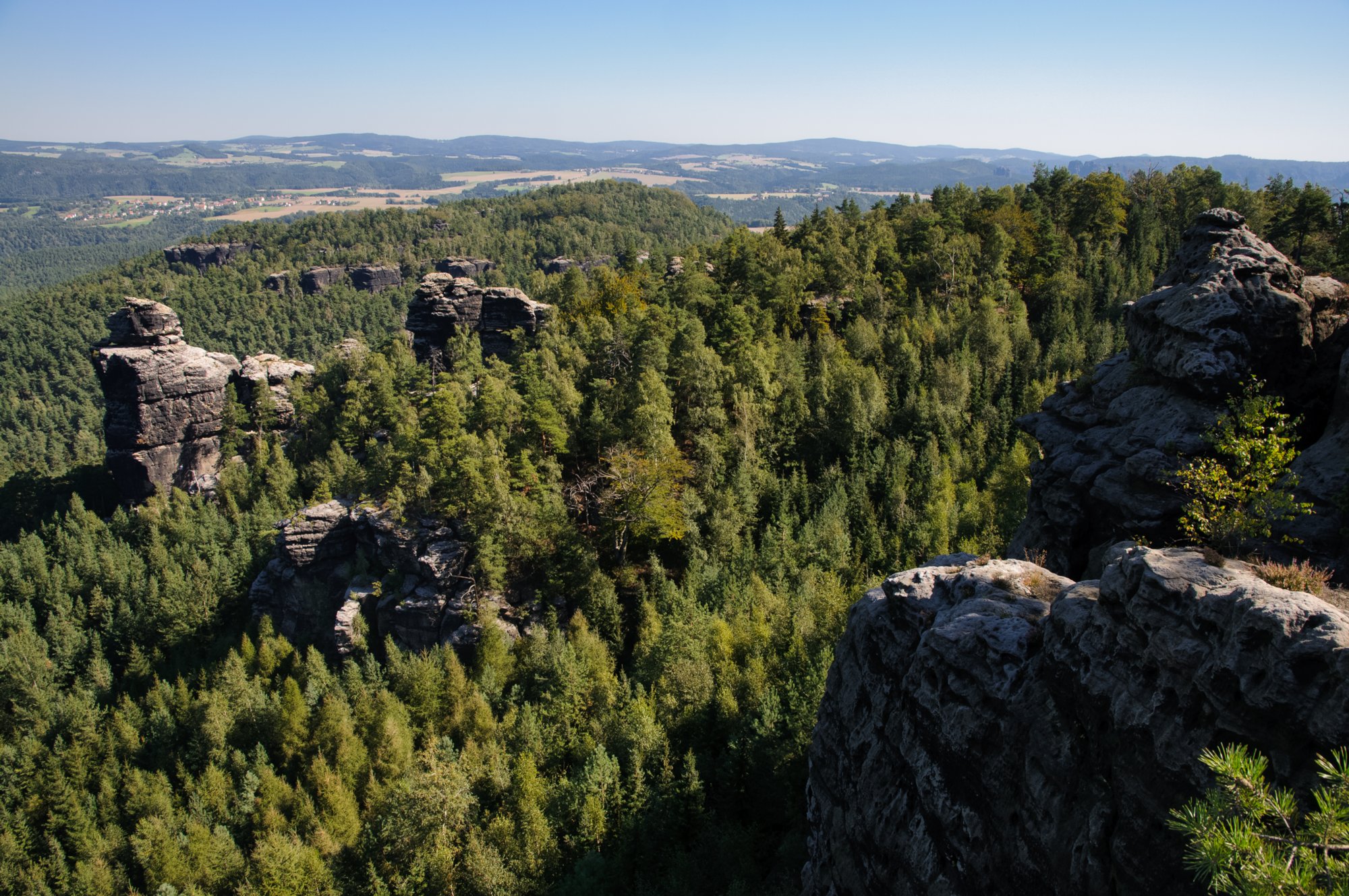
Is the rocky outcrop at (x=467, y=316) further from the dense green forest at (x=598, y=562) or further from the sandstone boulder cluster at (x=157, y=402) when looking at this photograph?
the sandstone boulder cluster at (x=157, y=402)

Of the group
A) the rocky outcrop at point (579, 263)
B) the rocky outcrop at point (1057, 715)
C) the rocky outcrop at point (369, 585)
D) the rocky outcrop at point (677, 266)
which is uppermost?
the rocky outcrop at point (579, 263)

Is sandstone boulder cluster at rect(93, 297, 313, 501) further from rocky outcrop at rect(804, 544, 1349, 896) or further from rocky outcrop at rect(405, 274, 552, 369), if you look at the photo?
rocky outcrop at rect(804, 544, 1349, 896)

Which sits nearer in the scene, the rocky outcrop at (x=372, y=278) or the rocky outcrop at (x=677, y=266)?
the rocky outcrop at (x=677, y=266)

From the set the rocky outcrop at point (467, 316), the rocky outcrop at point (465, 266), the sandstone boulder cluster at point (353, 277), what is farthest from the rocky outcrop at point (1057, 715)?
the sandstone boulder cluster at point (353, 277)

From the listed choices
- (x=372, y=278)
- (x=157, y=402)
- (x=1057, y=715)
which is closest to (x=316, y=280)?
(x=372, y=278)

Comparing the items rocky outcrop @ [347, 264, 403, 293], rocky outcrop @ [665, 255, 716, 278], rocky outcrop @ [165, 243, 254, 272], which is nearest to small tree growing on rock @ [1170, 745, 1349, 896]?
rocky outcrop @ [665, 255, 716, 278]

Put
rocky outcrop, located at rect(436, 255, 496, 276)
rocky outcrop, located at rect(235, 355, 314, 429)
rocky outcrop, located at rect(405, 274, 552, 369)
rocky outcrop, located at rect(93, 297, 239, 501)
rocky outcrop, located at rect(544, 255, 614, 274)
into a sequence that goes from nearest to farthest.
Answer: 1. rocky outcrop, located at rect(405, 274, 552, 369)
2. rocky outcrop, located at rect(93, 297, 239, 501)
3. rocky outcrop, located at rect(235, 355, 314, 429)
4. rocky outcrop, located at rect(544, 255, 614, 274)
5. rocky outcrop, located at rect(436, 255, 496, 276)

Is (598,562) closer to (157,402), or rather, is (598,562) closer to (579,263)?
(157,402)
